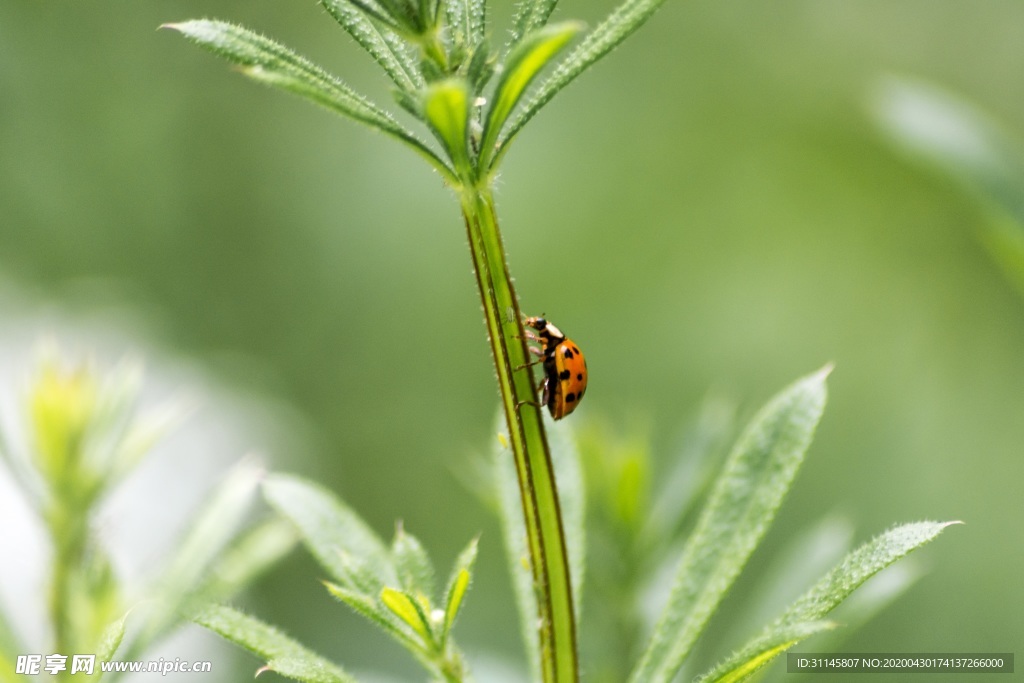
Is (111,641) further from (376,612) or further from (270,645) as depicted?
(376,612)

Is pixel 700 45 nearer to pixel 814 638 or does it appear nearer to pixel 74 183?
pixel 74 183

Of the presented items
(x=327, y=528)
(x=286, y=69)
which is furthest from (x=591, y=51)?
(x=327, y=528)

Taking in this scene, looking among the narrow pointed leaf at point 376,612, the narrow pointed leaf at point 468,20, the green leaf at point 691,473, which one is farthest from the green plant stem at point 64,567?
the green leaf at point 691,473

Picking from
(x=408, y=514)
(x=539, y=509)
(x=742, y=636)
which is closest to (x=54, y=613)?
(x=539, y=509)

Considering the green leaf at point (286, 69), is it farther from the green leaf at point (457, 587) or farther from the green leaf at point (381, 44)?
the green leaf at point (457, 587)

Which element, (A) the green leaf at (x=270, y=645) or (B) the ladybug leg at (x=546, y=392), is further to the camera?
(B) the ladybug leg at (x=546, y=392)
